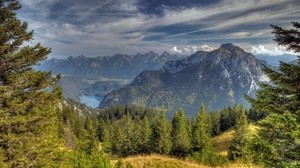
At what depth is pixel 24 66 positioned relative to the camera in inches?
766

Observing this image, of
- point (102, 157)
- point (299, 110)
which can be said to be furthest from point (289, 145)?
point (102, 157)

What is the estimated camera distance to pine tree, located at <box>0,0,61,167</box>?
17.9 meters

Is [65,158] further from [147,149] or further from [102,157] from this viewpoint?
[147,149]

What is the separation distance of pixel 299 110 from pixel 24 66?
1686 cm

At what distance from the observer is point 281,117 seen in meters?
10.1

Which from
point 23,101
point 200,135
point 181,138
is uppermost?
point 23,101

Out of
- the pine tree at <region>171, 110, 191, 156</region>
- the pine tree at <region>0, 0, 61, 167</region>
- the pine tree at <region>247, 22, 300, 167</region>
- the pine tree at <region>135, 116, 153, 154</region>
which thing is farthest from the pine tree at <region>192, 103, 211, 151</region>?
the pine tree at <region>247, 22, 300, 167</region>

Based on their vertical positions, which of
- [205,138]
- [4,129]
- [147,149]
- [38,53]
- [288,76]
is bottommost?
[147,149]

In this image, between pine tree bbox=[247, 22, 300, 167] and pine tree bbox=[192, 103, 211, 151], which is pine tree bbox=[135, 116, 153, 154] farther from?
pine tree bbox=[247, 22, 300, 167]

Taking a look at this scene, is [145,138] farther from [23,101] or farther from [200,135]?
[23,101]

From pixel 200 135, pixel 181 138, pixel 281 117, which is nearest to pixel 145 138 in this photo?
pixel 181 138

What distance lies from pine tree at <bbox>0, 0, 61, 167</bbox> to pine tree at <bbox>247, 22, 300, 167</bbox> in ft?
46.3

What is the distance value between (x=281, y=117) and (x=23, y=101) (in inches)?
617

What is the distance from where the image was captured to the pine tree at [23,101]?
1789 cm
